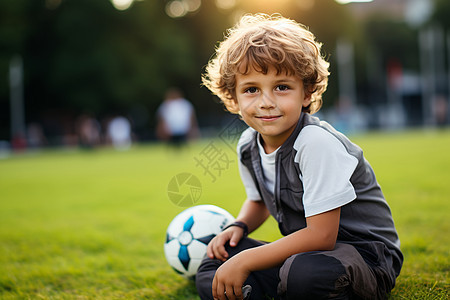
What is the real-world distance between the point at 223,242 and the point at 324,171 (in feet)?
2.45

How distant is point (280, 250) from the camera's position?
1947mm

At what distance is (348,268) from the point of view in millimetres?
1870

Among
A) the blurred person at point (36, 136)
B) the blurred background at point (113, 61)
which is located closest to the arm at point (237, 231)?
the blurred background at point (113, 61)

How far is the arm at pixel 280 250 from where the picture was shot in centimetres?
193

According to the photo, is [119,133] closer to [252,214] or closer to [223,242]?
[252,214]

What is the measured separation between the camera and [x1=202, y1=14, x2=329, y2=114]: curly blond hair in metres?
2.05

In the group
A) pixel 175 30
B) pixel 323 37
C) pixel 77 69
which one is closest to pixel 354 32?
pixel 323 37

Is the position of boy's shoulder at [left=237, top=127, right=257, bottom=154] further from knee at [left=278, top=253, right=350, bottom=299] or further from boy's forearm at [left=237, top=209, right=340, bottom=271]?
knee at [left=278, top=253, right=350, bottom=299]

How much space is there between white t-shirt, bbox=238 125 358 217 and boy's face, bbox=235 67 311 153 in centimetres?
14

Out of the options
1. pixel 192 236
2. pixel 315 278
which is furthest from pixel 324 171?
pixel 192 236

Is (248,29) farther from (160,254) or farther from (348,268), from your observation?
(160,254)

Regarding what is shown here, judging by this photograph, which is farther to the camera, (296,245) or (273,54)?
(273,54)

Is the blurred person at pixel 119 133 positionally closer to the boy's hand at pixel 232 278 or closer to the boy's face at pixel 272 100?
the boy's face at pixel 272 100

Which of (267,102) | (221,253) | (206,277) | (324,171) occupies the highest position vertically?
(267,102)
